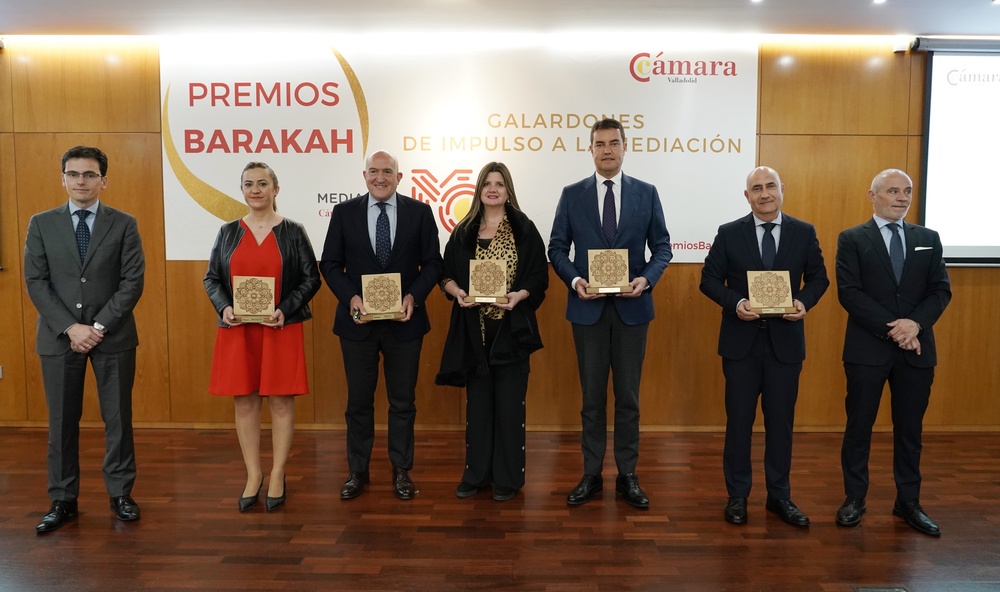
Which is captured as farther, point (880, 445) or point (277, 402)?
point (880, 445)

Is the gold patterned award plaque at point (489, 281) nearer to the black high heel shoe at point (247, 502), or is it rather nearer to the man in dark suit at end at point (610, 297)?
the man in dark suit at end at point (610, 297)

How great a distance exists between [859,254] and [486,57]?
9.62ft

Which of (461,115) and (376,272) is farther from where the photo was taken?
(461,115)

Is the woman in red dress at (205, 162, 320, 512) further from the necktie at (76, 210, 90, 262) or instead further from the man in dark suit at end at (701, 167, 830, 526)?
the man in dark suit at end at (701, 167, 830, 526)

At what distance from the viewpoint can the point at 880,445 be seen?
4.71 m

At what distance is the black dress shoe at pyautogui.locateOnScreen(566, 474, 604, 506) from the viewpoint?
137 inches

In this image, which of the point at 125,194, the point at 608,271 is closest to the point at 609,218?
the point at 608,271

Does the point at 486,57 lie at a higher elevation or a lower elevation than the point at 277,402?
higher

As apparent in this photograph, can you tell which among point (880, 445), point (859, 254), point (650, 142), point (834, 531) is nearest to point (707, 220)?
point (650, 142)

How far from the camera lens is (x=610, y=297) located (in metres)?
3.46

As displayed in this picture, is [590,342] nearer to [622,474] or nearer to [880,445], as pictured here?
[622,474]

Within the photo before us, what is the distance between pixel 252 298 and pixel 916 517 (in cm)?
344

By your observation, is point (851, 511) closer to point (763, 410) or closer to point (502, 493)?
point (763, 410)

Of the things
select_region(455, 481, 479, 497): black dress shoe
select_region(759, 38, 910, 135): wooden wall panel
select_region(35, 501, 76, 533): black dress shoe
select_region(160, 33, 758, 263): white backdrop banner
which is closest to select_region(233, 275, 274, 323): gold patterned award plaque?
select_region(35, 501, 76, 533): black dress shoe
